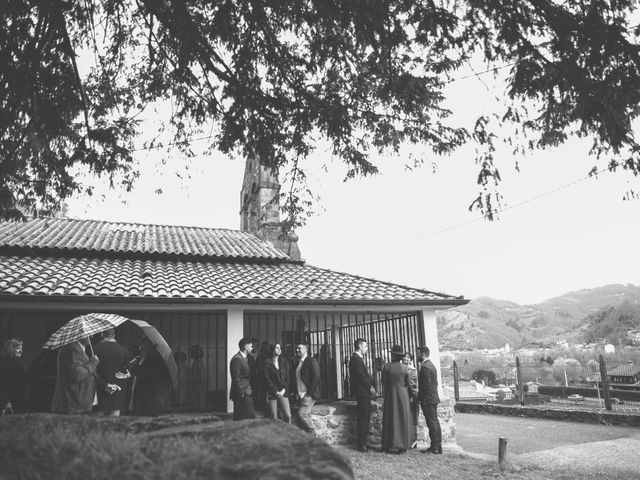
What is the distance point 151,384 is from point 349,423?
162 inches

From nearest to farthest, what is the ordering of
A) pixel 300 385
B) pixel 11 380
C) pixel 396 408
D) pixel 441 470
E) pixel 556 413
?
pixel 11 380 → pixel 441 470 → pixel 396 408 → pixel 300 385 → pixel 556 413

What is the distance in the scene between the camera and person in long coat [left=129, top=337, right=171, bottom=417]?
6.51 metres

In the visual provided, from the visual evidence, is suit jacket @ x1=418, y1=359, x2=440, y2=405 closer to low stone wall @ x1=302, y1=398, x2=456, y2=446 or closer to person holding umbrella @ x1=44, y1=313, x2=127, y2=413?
low stone wall @ x1=302, y1=398, x2=456, y2=446

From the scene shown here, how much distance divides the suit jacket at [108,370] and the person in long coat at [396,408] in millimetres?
4444

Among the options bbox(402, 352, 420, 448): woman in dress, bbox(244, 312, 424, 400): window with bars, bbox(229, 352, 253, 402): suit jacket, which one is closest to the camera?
bbox(229, 352, 253, 402): suit jacket

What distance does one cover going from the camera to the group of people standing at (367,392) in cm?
812

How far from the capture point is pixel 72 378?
→ 20.0 ft

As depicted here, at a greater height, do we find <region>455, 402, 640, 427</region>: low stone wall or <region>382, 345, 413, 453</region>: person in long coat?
<region>382, 345, 413, 453</region>: person in long coat

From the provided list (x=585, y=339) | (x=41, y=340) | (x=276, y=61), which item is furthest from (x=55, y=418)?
(x=585, y=339)

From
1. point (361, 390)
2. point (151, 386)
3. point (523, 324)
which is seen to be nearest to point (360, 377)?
point (361, 390)

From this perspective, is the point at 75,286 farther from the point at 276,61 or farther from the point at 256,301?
the point at 276,61

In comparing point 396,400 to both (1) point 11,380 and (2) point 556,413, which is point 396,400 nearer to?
(1) point 11,380

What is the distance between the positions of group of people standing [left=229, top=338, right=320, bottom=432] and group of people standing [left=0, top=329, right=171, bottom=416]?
3.94 feet

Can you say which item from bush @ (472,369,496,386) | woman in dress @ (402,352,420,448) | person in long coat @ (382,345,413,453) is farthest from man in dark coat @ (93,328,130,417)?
bush @ (472,369,496,386)
